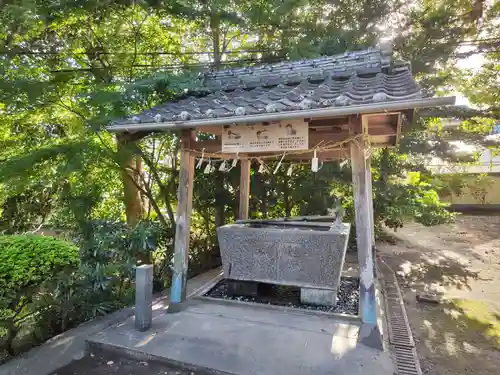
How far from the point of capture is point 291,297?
Answer: 5.02 m

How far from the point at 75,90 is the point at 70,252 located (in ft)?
11.9

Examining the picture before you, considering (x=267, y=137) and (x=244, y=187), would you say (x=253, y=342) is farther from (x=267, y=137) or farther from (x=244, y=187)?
(x=244, y=187)

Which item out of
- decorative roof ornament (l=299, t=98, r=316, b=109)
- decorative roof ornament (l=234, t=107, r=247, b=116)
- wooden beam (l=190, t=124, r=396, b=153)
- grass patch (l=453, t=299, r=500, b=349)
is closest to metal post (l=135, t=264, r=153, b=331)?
wooden beam (l=190, t=124, r=396, b=153)

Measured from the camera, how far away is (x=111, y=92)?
4.82 metres

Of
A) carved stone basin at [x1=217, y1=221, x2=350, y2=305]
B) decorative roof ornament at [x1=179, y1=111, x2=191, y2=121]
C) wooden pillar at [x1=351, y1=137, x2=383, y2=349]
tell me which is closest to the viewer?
wooden pillar at [x1=351, y1=137, x2=383, y2=349]

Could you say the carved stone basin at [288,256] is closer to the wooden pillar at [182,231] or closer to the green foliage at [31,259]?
the wooden pillar at [182,231]

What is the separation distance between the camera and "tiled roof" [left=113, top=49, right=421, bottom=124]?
133 inches

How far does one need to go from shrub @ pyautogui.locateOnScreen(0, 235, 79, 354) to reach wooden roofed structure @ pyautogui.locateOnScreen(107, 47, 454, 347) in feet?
4.99

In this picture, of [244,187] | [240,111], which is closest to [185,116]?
[240,111]

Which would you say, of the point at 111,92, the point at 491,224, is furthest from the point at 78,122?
the point at 491,224

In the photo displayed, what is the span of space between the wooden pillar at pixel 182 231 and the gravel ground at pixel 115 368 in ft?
3.83

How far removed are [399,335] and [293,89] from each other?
3579 mm

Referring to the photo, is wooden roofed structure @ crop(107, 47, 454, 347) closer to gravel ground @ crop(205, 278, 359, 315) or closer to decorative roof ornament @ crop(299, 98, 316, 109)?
decorative roof ornament @ crop(299, 98, 316, 109)

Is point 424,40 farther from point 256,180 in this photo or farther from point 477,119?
point 256,180
